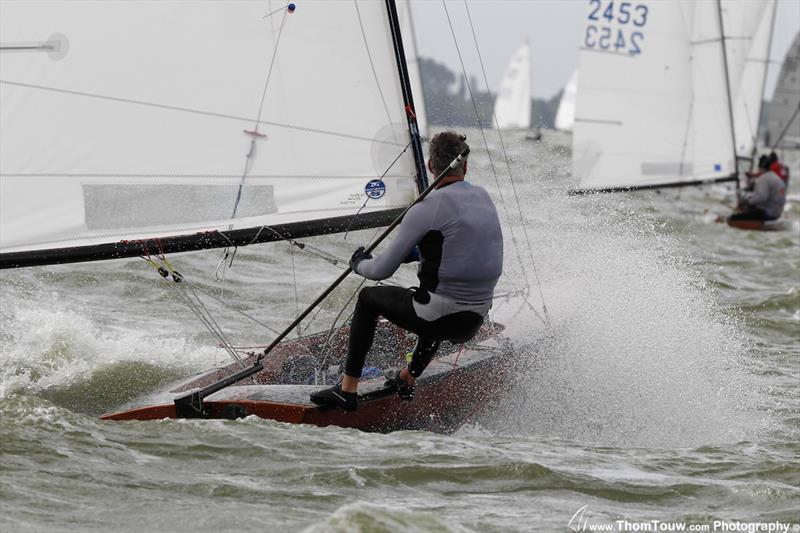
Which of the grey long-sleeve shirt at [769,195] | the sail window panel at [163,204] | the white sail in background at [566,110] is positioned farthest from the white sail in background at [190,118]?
the white sail in background at [566,110]

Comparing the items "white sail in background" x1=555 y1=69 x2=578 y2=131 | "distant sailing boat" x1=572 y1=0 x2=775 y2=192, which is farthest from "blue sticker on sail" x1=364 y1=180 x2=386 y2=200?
"white sail in background" x1=555 y1=69 x2=578 y2=131

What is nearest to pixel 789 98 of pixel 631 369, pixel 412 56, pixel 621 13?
pixel 621 13

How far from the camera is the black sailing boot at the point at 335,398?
14.7 feet

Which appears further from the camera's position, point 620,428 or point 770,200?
point 770,200

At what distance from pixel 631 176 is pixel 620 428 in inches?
422

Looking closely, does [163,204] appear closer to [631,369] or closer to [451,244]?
[451,244]

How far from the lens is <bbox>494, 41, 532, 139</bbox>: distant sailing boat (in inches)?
2142

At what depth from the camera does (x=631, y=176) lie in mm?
15391

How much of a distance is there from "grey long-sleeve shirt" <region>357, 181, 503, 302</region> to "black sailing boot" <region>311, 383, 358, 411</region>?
1.63 ft

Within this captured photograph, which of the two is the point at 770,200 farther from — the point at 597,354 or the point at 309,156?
the point at 309,156

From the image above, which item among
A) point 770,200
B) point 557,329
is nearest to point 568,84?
point 770,200

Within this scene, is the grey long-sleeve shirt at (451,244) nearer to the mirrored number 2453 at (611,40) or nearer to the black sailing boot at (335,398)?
the black sailing boot at (335,398)

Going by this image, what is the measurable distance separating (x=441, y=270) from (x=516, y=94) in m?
51.8

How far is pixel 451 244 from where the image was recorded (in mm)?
4402
